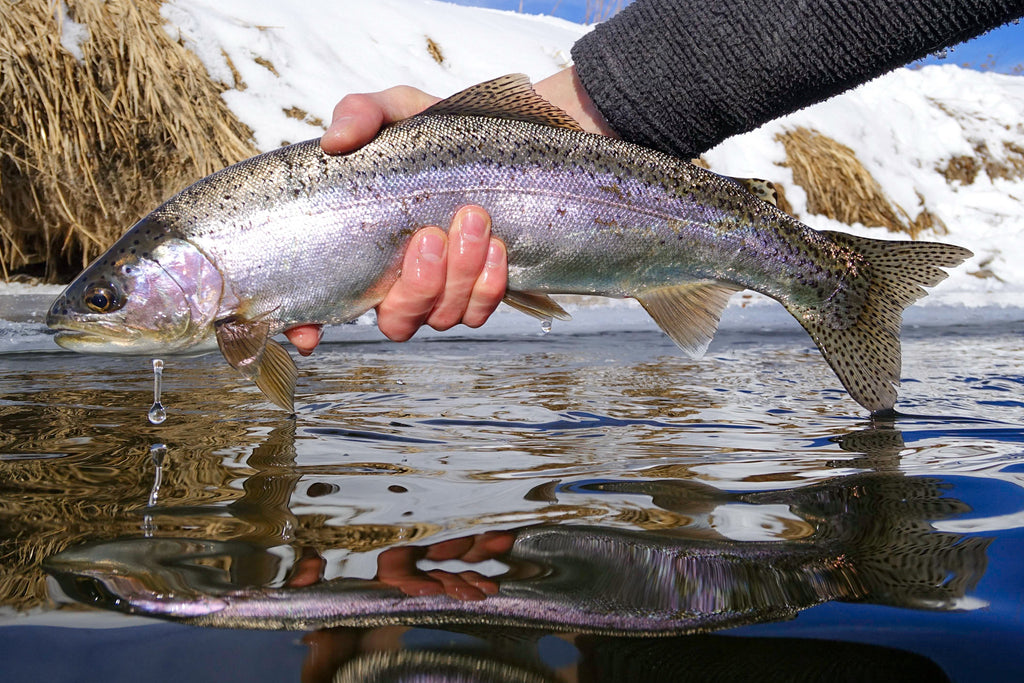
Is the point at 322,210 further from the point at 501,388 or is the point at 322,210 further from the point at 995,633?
the point at 995,633

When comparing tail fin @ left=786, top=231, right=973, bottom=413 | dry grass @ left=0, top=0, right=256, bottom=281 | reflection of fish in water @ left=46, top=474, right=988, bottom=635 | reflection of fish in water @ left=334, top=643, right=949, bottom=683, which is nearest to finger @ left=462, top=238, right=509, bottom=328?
tail fin @ left=786, top=231, right=973, bottom=413

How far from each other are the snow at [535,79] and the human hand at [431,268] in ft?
14.6

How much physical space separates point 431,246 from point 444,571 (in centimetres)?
126

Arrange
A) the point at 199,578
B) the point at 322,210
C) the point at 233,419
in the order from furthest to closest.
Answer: the point at 233,419
the point at 322,210
the point at 199,578

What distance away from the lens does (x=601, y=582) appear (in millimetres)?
1406

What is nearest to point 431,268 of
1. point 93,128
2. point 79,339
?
point 79,339

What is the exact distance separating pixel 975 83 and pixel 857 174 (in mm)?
7038

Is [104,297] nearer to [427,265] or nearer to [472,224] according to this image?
[427,265]

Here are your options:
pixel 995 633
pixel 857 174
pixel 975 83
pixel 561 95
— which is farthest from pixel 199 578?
pixel 975 83

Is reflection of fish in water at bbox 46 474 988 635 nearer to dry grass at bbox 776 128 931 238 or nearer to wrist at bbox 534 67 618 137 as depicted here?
wrist at bbox 534 67 618 137

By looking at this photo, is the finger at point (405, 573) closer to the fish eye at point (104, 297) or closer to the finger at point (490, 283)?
the finger at point (490, 283)

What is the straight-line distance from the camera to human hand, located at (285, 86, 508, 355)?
2467mm

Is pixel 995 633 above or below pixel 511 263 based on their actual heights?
below

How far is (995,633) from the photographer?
3.95ft
